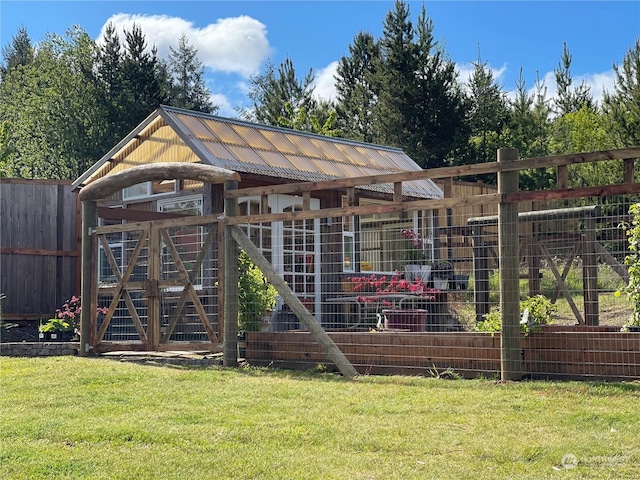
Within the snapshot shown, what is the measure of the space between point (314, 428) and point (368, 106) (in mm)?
34666

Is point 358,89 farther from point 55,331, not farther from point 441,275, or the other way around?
point 55,331

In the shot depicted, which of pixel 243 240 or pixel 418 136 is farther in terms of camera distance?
pixel 418 136

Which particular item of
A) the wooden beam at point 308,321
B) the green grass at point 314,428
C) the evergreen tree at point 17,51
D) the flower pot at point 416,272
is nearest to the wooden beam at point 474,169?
the wooden beam at point 308,321

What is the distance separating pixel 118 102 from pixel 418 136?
13.0 metres

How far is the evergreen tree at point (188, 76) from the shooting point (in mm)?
46625

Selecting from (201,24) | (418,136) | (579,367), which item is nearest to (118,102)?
(418,136)

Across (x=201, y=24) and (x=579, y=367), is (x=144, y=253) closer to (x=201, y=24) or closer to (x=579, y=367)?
(x=579, y=367)

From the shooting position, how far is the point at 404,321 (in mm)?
11438

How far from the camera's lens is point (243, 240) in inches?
394

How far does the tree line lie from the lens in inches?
1331

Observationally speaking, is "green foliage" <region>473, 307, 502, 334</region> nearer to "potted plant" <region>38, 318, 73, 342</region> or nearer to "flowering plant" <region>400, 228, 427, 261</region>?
"flowering plant" <region>400, 228, 427, 261</region>

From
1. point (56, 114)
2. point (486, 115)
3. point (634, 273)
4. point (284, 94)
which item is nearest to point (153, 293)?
point (634, 273)

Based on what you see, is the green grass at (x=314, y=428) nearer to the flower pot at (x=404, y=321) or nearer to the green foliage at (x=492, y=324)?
the green foliage at (x=492, y=324)

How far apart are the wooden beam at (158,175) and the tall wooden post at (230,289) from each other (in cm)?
18
